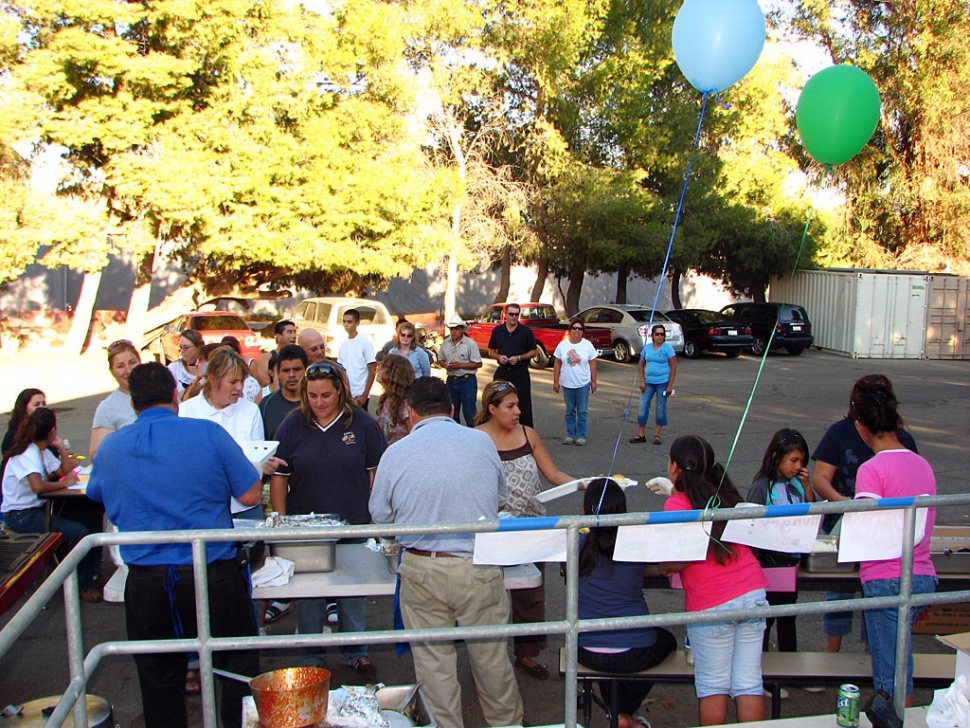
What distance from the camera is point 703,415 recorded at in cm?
1384

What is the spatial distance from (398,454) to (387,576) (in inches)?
32.3

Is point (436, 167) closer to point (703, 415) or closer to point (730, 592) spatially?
point (703, 415)

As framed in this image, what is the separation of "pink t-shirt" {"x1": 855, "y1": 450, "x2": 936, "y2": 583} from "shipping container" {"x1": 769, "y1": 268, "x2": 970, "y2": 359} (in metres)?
22.0

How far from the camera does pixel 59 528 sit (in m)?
5.82

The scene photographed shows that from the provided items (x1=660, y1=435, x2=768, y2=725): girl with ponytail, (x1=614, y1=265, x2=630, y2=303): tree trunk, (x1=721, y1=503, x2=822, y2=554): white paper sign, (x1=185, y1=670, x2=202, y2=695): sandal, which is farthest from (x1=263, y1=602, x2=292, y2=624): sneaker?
(x1=614, y1=265, x2=630, y2=303): tree trunk

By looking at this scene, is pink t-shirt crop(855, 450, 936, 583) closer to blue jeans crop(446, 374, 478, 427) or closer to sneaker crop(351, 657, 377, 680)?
sneaker crop(351, 657, 377, 680)

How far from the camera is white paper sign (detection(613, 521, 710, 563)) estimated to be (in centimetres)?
338

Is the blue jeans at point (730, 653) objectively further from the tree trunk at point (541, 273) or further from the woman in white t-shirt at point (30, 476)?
the tree trunk at point (541, 273)

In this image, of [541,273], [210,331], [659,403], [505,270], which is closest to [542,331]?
[210,331]

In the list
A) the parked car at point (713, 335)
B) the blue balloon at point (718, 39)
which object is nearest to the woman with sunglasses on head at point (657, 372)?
the blue balloon at point (718, 39)

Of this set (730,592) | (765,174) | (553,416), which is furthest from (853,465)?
(765,174)

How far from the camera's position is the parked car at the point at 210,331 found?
18516mm

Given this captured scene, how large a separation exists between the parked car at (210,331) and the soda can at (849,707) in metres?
16.4

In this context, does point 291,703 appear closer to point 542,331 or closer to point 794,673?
point 794,673
